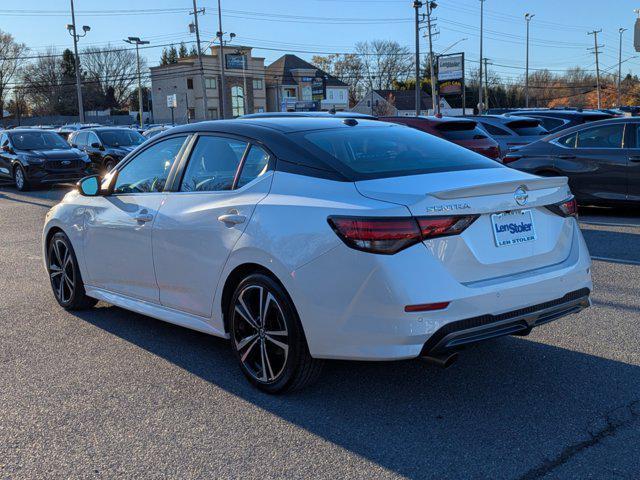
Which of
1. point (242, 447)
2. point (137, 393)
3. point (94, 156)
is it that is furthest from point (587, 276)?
point (94, 156)

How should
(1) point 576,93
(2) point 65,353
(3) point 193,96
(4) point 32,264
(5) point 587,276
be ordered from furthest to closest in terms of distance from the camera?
(1) point 576,93
(3) point 193,96
(4) point 32,264
(2) point 65,353
(5) point 587,276

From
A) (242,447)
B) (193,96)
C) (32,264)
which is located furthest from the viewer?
(193,96)

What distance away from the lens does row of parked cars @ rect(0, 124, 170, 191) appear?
750 inches

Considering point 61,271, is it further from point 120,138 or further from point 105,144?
point 120,138

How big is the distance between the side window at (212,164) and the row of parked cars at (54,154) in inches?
615

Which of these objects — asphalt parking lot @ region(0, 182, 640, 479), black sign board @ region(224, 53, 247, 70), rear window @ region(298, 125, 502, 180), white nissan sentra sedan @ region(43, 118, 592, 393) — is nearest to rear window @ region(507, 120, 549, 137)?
asphalt parking lot @ region(0, 182, 640, 479)

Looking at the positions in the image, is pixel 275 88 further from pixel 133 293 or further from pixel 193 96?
pixel 133 293

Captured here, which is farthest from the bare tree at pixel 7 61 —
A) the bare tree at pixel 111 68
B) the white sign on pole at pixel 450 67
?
the white sign on pole at pixel 450 67

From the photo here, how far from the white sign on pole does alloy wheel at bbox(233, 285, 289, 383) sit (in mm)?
51151

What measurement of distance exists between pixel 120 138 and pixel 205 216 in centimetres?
1904

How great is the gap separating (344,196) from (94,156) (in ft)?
63.5

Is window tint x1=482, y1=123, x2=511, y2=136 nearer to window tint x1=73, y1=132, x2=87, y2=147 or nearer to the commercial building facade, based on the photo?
window tint x1=73, y1=132, x2=87, y2=147

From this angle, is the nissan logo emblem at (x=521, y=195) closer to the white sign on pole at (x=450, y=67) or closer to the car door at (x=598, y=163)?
the car door at (x=598, y=163)

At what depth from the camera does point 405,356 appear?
139 inches
